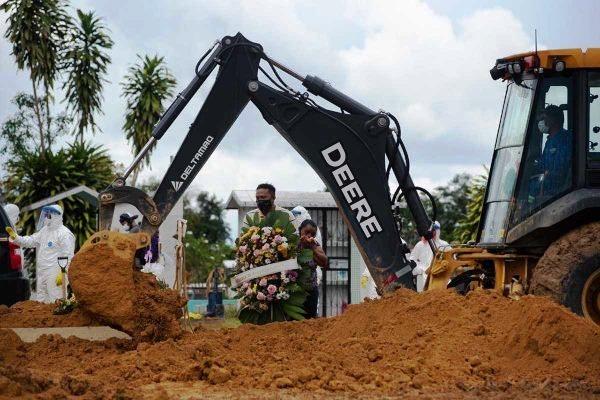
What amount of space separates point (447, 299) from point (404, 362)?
1.47 meters

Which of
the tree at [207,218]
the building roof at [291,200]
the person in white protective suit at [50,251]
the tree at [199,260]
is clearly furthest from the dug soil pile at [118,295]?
the tree at [207,218]

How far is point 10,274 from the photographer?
13.3m

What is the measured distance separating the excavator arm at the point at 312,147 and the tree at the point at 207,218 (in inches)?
1904

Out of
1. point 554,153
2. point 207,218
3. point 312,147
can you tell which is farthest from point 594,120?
point 207,218

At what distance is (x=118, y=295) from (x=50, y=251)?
8502 millimetres

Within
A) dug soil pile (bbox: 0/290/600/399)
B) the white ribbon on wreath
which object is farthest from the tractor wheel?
the white ribbon on wreath

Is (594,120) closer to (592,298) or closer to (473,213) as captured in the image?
(592,298)

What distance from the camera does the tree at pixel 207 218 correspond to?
65000 mm

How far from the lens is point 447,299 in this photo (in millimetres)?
10766

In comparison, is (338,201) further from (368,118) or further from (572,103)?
(572,103)

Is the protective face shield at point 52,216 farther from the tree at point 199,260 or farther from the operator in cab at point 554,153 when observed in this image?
the tree at point 199,260

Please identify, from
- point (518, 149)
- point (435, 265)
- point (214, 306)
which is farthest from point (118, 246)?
point (214, 306)

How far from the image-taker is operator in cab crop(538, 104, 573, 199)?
11.2 metres

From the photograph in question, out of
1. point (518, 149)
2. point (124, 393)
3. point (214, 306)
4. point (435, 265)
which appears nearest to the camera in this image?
point (124, 393)
